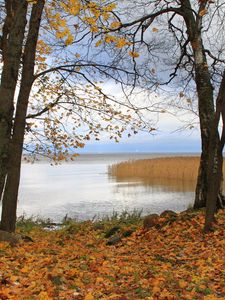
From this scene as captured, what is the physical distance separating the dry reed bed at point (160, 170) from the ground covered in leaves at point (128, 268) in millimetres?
21541

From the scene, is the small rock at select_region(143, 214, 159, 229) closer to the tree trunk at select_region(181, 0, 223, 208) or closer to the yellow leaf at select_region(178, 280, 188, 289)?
the tree trunk at select_region(181, 0, 223, 208)

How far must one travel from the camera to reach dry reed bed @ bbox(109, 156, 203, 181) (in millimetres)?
32228

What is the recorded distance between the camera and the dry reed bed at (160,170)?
106 ft

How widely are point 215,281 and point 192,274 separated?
47cm

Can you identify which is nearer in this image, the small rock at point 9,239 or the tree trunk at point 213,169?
the small rock at point 9,239

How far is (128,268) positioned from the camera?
675 cm

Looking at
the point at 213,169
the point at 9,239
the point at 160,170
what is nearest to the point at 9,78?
the point at 9,239

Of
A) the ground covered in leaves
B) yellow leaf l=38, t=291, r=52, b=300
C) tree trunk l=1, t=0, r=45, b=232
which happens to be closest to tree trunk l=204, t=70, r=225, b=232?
the ground covered in leaves

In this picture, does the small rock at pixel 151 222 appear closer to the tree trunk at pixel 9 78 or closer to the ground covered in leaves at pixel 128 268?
the ground covered in leaves at pixel 128 268

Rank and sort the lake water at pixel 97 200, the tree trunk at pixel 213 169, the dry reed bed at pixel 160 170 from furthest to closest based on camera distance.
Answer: the dry reed bed at pixel 160 170, the lake water at pixel 97 200, the tree trunk at pixel 213 169

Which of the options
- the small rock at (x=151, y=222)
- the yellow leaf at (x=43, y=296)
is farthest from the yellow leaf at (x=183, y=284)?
the small rock at (x=151, y=222)

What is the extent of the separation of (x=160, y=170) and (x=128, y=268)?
28.3 meters

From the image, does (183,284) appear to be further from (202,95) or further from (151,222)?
(202,95)

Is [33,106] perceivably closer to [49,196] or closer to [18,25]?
[18,25]
